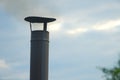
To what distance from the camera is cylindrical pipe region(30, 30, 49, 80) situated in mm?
9562

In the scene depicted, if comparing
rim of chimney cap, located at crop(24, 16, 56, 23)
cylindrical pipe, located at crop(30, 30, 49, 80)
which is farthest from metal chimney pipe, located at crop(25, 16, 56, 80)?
rim of chimney cap, located at crop(24, 16, 56, 23)

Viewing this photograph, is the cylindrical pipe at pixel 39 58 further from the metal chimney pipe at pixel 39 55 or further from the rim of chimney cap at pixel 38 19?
the rim of chimney cap at pixel 38 19

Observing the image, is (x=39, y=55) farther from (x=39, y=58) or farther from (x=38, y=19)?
(x=38, y=19)

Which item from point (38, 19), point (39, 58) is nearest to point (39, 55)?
point (39, 58)

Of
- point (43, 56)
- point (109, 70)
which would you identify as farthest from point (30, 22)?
point (109, 70)

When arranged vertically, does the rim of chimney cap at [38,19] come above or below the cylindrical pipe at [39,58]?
above

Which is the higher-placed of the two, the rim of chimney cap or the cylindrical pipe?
the rim of chimney cap

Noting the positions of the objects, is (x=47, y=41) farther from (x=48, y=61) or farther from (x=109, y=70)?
(x=109, y=70)

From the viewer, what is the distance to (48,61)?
385 inches

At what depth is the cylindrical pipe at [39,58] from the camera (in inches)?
376

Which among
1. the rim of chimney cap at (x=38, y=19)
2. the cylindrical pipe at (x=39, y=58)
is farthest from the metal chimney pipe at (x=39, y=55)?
the rim of chimney cap at (x=38, y=19)

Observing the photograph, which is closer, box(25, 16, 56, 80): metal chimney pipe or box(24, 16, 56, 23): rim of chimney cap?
box(25, 16, 56, 80): metal chimney pipe

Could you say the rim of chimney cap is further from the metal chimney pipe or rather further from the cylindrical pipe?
the cylindrical pipe

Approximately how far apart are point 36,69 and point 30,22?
132 cm
